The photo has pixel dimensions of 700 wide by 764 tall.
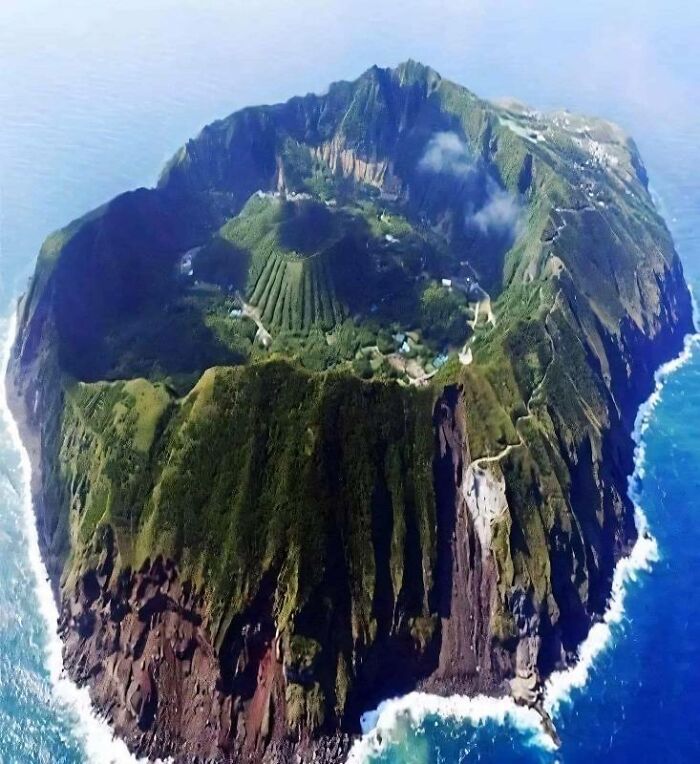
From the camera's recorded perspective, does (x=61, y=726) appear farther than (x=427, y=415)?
No

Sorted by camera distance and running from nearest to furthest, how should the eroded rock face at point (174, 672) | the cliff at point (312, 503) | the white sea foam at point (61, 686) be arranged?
1. the white sea foam at point (61, 686)
2. the eroded rock face at point (174, 672)
3. the cliff at point (312, 503)

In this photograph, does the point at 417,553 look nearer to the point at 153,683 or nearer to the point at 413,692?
the point at 413,692

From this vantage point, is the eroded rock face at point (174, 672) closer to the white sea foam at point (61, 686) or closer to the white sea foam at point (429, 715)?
the white sea foam at point (61, 686)

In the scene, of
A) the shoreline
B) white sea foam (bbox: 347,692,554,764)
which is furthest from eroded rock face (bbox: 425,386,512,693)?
the shoreline

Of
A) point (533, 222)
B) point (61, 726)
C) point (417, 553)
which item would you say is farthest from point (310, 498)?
point (533, 222)

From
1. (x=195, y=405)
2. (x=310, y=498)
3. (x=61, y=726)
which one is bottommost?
(x=61, y=726)

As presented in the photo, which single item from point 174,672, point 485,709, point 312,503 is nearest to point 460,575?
point 485,709

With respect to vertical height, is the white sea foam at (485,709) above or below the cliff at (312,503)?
below

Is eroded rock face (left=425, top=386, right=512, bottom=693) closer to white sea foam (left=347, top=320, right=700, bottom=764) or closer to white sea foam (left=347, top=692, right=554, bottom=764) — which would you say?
white sea foam (left=347, top=692, right=554, bottom=764)

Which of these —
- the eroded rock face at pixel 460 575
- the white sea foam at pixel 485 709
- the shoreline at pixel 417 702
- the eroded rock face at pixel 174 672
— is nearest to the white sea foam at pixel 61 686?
the shoreline at pixel 417 702
